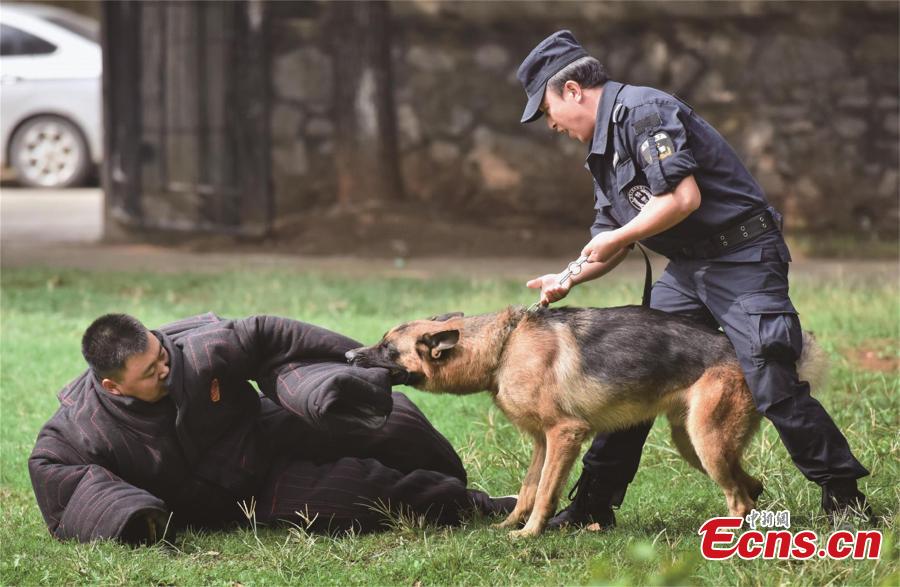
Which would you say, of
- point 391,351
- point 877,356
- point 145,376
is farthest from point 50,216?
point 391,351

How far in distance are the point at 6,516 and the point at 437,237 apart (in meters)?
6.81

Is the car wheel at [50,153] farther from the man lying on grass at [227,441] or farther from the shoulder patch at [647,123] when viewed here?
the shoulder patch at [647,123]

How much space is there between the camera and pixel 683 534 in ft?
17.3

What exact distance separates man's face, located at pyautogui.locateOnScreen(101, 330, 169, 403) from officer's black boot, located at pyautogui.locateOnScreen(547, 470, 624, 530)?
1.64m

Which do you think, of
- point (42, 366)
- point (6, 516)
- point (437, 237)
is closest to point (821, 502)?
point (6, 516)

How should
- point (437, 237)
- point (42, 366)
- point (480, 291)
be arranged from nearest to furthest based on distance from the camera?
point (42, 366) → point (480, 291) → point (437, 237)

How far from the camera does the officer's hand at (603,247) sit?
483cm

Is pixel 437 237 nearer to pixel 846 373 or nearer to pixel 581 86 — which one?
pixel 846 373

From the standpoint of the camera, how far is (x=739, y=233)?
4.95 meters

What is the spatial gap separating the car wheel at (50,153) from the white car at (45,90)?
12mm

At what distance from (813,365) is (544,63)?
1.51 m

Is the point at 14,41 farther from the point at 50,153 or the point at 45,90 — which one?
the point at 50,153

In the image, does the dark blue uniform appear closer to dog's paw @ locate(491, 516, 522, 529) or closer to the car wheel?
dog's paw @ locate(491, 516, 522, 529)

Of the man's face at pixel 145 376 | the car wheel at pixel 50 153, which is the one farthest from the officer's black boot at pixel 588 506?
the car wheel at pixel 50 153
